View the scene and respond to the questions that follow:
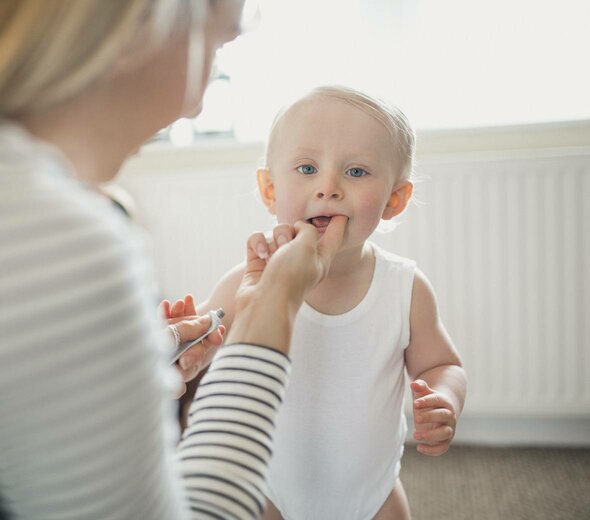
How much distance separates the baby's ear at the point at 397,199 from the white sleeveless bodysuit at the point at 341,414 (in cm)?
15

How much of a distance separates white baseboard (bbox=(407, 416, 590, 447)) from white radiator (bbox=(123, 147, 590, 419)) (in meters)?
0.08

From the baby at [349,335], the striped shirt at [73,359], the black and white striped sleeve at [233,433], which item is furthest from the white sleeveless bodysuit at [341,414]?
the striped shirt at [73,359]

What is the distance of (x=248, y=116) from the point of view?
2512 millimetres

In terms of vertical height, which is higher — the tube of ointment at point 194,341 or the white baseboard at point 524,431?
the tube of ointment at point 194,341

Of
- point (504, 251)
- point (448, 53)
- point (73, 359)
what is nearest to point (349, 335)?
point (73, 359)

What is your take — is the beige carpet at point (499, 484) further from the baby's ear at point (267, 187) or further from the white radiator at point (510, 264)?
the baby's ear at point (267, 187)

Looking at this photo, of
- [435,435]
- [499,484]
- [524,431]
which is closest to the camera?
[435,435]

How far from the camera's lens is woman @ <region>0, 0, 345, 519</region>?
420 millimetres

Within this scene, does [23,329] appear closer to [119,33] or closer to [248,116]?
[119,33]

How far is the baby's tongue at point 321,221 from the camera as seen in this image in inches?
43.9

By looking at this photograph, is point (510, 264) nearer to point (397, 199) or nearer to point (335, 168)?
point (397, 199)

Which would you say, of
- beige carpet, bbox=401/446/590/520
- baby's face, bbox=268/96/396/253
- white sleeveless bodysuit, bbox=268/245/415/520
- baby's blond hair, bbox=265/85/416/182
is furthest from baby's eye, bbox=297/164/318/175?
beige carpet, bbox=401/446/590/520

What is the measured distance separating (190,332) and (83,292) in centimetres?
59

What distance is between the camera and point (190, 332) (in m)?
1.01
